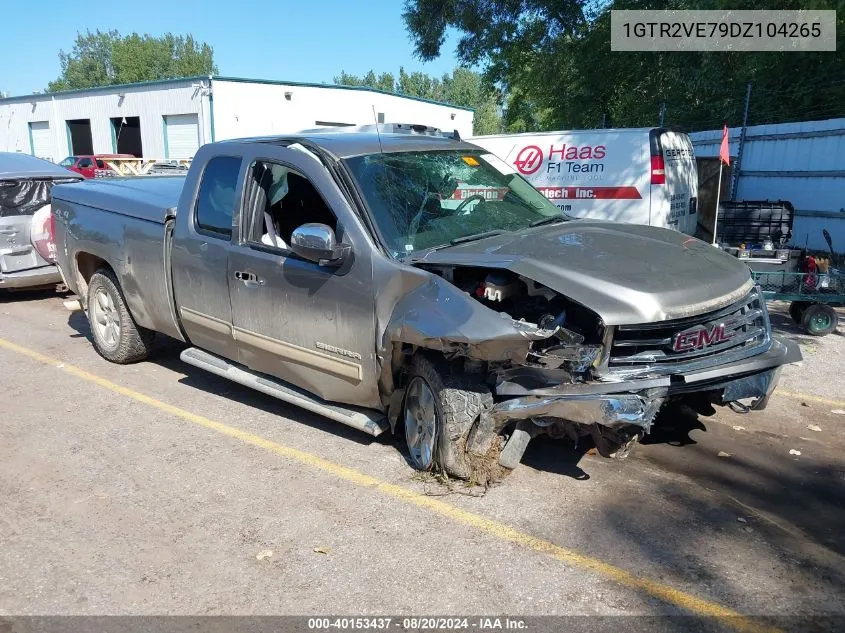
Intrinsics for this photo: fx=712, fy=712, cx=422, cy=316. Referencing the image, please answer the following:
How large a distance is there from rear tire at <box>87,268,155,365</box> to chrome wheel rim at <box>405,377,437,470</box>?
3382mm

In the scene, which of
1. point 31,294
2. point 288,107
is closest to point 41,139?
point 288,107

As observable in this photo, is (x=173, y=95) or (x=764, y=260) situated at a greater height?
(x=173, y=95)

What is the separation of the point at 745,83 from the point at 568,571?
17.1m

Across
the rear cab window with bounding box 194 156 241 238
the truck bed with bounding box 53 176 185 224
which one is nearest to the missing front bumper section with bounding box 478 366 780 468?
the rear cab window with bounding box 194 156 241 238

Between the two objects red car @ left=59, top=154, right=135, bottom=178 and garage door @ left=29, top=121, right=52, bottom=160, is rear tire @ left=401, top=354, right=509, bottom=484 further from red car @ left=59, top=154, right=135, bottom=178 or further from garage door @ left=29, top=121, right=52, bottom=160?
garage door @ left=29, top=121, right=52, bottom=160

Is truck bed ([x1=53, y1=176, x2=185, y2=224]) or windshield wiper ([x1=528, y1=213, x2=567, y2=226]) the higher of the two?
truck bed ([x1=53, y1=176, x2=185, y2=224])

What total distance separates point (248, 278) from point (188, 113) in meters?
27.7

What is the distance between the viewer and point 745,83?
684 inches

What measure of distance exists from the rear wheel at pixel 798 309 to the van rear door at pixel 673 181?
8.41ft

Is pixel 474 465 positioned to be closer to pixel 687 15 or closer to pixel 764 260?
pixel 764 260

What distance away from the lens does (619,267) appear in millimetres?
3914

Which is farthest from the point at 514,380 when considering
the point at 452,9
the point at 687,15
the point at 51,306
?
the point at 452,9

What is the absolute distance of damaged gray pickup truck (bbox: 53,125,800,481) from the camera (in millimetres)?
3756

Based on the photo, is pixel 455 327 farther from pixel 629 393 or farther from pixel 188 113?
pixel 188 113
